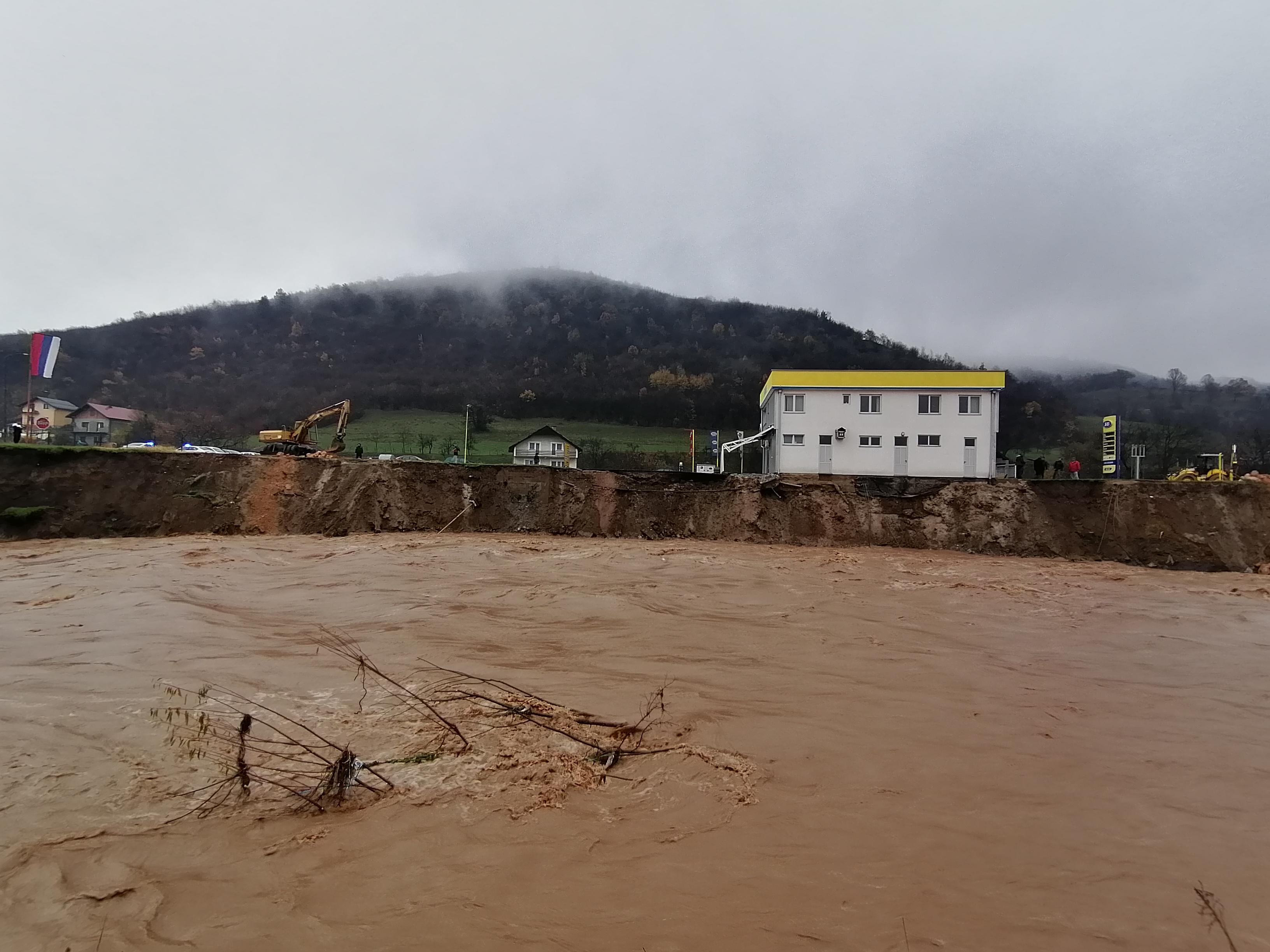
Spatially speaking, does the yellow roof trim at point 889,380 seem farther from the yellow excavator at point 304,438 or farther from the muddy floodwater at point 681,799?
the muddy floodwater at point 681,799

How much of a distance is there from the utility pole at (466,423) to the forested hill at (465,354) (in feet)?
28.1

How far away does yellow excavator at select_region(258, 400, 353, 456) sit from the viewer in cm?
2347

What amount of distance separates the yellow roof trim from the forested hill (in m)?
38.7

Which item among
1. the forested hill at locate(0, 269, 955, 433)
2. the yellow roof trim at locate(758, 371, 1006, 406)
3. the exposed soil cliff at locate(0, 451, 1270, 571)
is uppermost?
the forested hill at locate(0, 269, 955, 433)

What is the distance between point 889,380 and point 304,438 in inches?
1193

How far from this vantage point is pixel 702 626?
7898 millimetres

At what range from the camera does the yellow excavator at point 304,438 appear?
2347cm

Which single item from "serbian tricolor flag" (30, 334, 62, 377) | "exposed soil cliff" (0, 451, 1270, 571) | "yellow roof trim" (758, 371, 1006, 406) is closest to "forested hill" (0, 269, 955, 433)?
"yellow roof trim" (758, 371, 1006, 406)

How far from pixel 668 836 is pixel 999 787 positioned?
2.10 meters

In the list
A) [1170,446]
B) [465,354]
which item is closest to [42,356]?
[1170,446]

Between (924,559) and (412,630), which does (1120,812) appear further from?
(924,559)

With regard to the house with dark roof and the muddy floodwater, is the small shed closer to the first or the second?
the house with dark roof

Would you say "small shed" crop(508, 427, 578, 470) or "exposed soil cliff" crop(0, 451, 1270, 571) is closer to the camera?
"exposed soil cliff" crop(0, 451, 1270, 571)

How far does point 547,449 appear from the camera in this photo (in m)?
56.0
